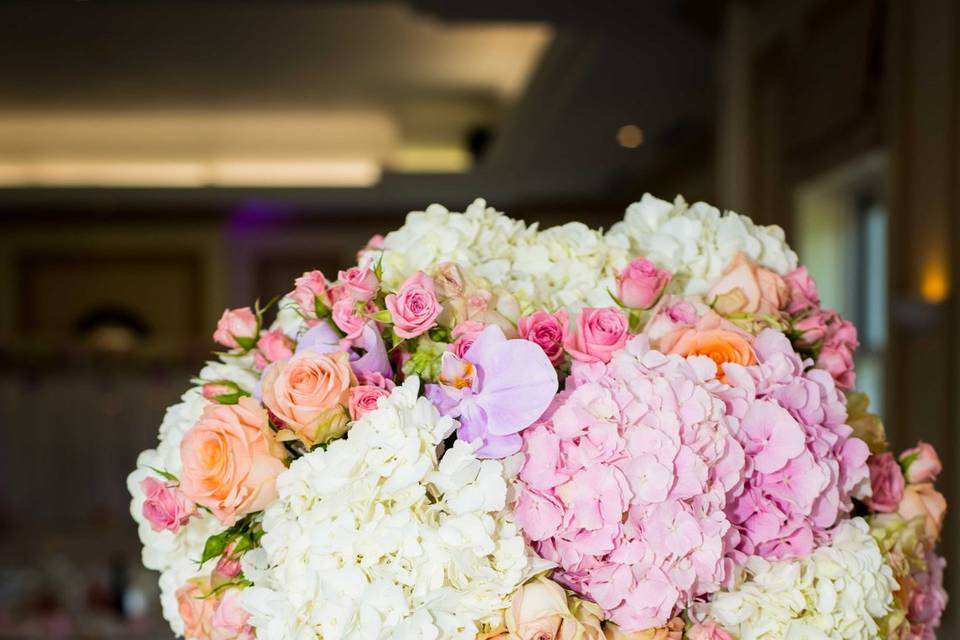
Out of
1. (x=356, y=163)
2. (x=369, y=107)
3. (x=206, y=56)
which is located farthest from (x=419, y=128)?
(x=206, y=56)

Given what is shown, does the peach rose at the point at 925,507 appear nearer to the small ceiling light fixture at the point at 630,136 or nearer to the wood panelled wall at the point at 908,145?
the wood panelled wall at the point at 908,145

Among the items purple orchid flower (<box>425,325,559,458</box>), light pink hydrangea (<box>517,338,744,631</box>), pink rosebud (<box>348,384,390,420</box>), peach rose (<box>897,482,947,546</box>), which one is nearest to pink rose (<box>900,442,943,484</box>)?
peach rose (<box>897,482,947,546</box>)

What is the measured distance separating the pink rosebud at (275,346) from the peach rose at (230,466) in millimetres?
94

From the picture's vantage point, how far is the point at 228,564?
28.2 inches

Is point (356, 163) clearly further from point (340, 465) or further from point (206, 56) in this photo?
point (340, 465)

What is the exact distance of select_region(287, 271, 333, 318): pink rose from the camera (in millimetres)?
733

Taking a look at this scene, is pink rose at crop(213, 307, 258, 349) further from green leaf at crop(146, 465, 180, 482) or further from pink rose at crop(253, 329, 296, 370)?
green leaf at crop(146, 465, 180, 482)

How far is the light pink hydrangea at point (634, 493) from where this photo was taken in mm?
632

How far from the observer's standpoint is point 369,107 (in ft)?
20.4

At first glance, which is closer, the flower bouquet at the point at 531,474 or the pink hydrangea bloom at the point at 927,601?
the flower bouquet at the point at 531,474

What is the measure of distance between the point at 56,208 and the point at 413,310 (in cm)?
740

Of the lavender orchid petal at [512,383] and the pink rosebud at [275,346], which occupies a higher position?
the pink rosebud at [275,346]

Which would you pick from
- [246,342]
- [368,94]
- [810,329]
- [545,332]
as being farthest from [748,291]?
[368,94]

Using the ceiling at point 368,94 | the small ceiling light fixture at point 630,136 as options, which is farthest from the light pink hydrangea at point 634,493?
the small ceiling light fixture at point 630,136
